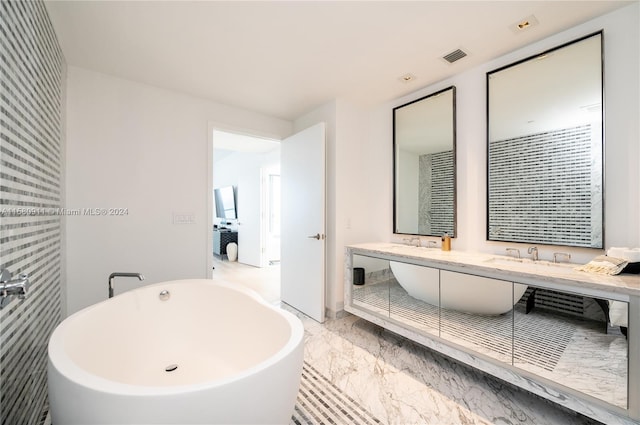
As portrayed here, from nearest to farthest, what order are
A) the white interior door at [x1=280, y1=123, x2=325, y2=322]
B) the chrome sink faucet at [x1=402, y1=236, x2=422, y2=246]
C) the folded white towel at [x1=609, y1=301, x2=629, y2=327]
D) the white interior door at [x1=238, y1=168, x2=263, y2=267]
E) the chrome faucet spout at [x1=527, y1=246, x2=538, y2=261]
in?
1. the folded white towel at [x1=609, y1=301, x2=629, y2=327]
2. the chrome faucet spout at [x1=527, y1=246, x2=538, y2=261]
3. the chrome sink faucet at [x1=402, y1=236, x2=422, y2=246]
4. the white interior door at [x1=280, y1=123, x2=325, y2=322]
5. the white interior door at [x1=238, y1=168, x2=263, y2=267]

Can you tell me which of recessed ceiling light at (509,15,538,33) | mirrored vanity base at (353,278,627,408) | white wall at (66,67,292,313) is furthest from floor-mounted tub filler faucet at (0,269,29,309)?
recessed ceiling light at (509,15,538,33)

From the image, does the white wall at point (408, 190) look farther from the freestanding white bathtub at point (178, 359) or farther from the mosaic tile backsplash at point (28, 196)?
the mosaic tile backsplash at point (28, 196)

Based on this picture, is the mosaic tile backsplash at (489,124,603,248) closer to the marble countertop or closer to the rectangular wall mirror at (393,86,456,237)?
the marble countertop

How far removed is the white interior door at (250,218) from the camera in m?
5.19

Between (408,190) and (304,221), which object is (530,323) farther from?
(304,221)

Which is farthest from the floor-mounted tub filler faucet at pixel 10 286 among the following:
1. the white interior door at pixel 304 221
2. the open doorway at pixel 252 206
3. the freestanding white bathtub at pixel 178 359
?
the open doorway at pixel 252 206

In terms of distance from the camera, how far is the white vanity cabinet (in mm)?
1150

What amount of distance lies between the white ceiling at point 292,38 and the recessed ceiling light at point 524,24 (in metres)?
0.02

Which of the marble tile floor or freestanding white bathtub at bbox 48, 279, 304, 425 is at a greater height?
freestanding white bathtub at bbox 48, 279, 304, 425

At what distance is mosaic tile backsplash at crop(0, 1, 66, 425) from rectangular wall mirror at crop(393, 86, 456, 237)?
8.67 ft

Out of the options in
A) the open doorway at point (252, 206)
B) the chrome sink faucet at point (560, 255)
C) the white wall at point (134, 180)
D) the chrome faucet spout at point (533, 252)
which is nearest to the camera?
the chrome sink faucet at point (560, 255)

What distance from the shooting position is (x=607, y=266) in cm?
130

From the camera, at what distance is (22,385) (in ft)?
3.75

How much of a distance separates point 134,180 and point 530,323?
3089 millimetres
